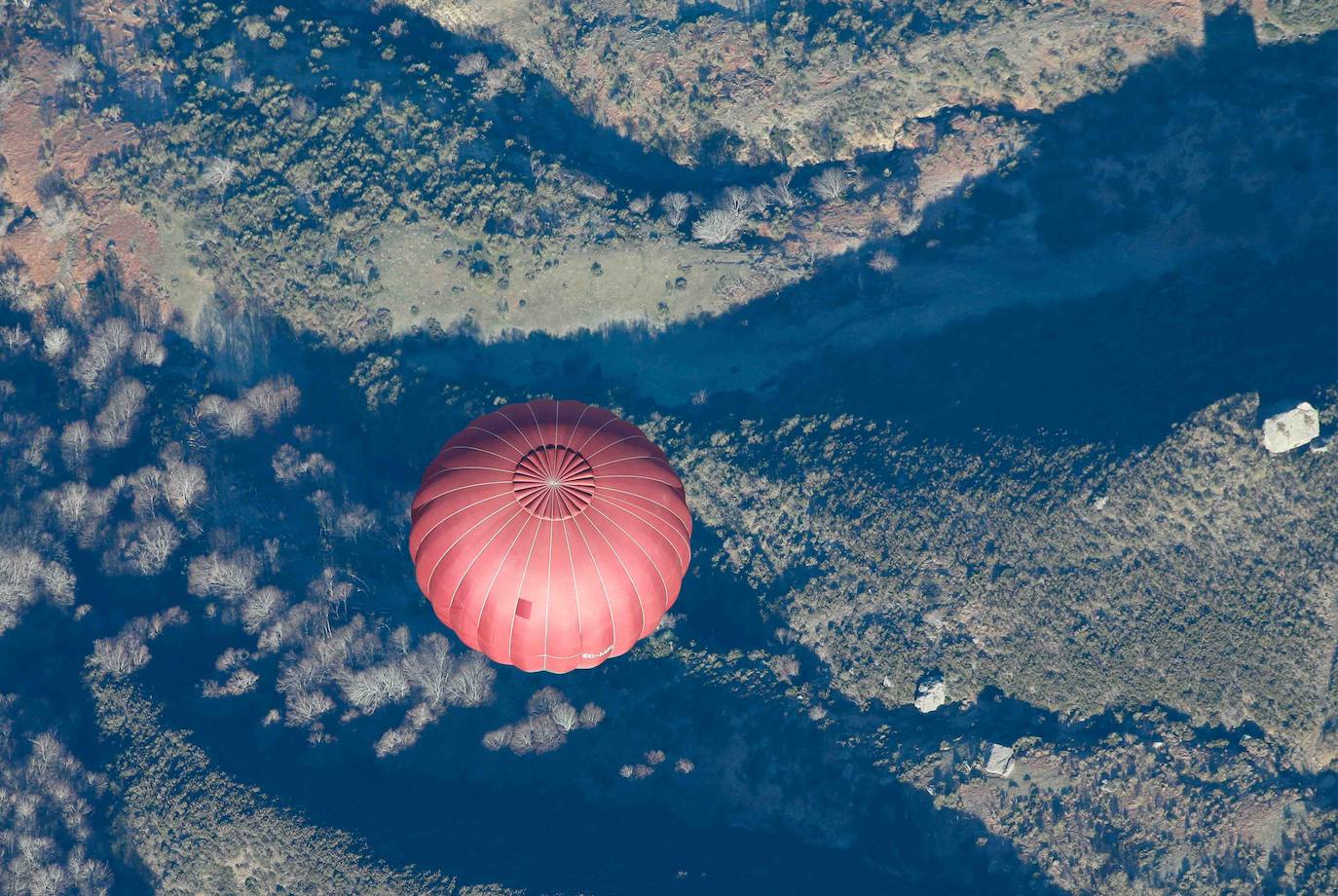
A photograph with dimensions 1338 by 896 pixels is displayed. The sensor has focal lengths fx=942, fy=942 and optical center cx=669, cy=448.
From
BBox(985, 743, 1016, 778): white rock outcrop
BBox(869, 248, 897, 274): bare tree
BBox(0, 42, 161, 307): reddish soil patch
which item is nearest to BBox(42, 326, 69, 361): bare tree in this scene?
BBox(0, 42, 161, 307): reddish soil patch

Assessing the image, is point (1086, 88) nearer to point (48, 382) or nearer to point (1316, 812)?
point (1316, 812)

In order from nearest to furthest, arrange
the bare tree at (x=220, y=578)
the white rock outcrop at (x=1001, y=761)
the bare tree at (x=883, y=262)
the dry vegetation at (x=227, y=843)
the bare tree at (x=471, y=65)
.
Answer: the dry vegetation at (x=227, y=843), the white rock outcrop at (x=1001, y=761), the bare tree at (x=220, y=578), the bare tree at (x=883, y=262), the bare tree at (x=471, y=65)

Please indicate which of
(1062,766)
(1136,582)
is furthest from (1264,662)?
(1062,766)

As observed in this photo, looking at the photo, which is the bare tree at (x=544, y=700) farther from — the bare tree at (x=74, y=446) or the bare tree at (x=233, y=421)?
the bare tree at (x=74, y=446)

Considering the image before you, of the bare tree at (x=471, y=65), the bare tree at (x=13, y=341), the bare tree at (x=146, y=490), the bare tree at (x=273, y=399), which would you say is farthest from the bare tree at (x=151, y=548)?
the bare tree at (x=471, y=65)

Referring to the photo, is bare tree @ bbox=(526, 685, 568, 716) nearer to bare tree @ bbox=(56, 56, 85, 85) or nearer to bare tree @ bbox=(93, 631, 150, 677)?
bare tree @ bbox=(93, 631, 150, 677)

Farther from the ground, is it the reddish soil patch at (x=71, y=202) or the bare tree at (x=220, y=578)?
the reddish soil patch at (x=71, y=202)

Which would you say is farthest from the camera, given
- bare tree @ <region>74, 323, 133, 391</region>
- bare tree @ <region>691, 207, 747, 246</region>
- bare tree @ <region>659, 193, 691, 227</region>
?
bare tree @ <region>659, 193, 691, 227</region>
